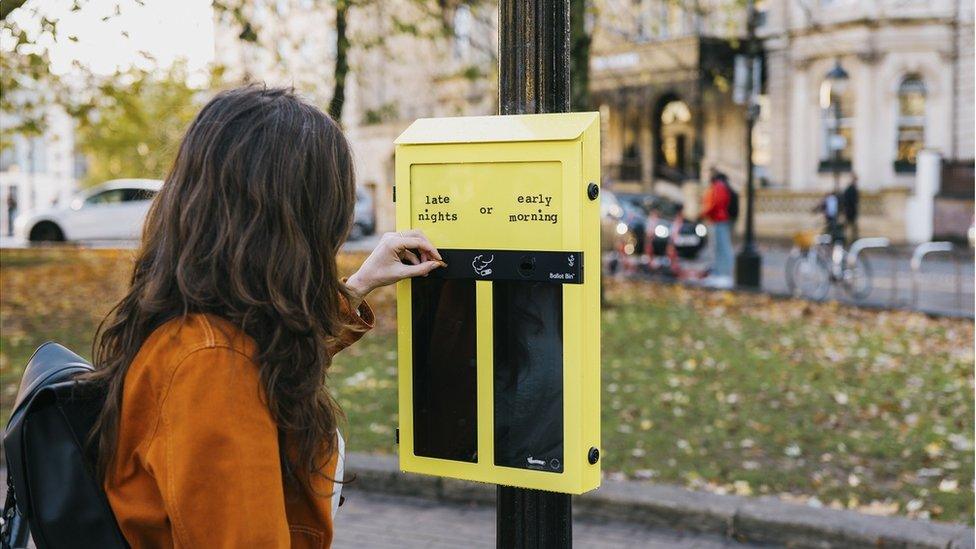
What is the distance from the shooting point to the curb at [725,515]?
5.15 metres

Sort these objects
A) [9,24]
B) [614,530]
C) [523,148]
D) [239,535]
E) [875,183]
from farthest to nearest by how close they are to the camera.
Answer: [875,183] → [9,24] → [614,530] → [523,148] → [239,535]

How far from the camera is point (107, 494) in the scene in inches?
71.5

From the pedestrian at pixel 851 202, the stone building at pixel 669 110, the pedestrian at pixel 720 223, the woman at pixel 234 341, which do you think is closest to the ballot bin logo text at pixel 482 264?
the woman at pixel 234 341

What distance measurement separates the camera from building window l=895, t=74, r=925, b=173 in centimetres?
3127

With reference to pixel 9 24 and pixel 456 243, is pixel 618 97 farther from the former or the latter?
→ pixel 456 243

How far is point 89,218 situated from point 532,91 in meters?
25.2

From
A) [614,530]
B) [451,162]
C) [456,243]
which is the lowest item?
[614,530]

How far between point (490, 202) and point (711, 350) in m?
8.77

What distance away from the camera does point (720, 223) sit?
17266 mm

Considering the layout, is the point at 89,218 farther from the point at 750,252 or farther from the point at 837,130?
the point at 837,130

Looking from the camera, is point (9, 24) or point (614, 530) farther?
point (9, 24)

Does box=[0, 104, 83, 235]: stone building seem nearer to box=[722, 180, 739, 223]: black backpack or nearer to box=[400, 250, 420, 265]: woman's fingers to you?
box=[722, 180, 739, 223]: black backpack

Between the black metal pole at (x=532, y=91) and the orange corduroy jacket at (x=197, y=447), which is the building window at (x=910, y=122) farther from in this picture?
the orange corduroy jacket at (x=197, y=447)

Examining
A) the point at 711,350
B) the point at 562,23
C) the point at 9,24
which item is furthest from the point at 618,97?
the point at 562,23
